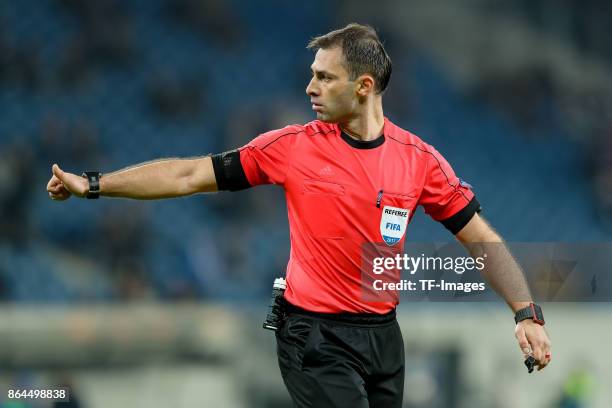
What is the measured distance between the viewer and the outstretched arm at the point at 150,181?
3.69 metres

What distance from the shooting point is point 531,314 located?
3.93 metres

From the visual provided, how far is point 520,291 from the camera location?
4.00 m

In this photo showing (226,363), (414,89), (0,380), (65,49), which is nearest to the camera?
(0,380)

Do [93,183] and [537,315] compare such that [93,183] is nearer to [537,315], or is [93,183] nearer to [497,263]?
[497,263]

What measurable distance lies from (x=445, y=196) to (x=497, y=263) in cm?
32

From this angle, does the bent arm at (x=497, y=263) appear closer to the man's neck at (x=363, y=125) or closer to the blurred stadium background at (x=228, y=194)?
the man's neck at (x=363, y=125)

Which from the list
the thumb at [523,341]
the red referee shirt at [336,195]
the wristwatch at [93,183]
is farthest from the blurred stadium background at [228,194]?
the thumb at [523,341]

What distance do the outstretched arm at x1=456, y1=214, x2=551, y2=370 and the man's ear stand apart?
636mm

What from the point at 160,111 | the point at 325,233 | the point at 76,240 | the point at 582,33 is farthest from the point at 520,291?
the point at 582,33

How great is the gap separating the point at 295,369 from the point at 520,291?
0.88 m

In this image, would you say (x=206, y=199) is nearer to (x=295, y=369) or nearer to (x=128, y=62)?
(x=128, y=62)

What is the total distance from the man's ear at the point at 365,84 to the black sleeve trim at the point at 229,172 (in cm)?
50

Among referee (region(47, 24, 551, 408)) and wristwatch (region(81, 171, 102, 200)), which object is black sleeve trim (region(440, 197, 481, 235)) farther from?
wristwatch (region(81, 171, 102, 200))

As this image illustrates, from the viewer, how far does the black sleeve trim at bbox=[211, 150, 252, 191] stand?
3869 mm
